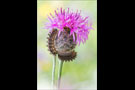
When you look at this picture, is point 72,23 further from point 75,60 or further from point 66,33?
point 75,60

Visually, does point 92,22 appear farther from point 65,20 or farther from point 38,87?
point 38,87

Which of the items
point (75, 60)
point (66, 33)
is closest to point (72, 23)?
point (66, 33)

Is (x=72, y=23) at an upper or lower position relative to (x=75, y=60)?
upper
